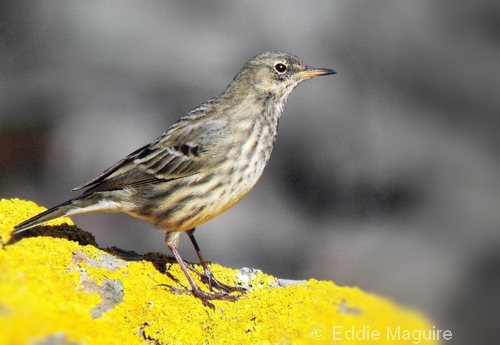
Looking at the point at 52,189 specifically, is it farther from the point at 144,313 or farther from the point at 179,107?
the point at 144,313

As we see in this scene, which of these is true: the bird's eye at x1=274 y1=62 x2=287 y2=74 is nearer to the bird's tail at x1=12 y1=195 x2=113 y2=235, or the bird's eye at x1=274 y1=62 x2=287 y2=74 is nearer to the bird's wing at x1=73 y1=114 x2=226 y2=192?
the bird's wing at x1=73 y1=114 x2=226 y2=192

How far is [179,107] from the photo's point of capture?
7.29m

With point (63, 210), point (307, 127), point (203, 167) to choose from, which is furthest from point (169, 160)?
point (307, 127)

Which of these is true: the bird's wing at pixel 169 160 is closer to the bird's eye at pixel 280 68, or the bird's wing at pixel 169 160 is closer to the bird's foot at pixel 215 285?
the bird's eye at pixel 280 68

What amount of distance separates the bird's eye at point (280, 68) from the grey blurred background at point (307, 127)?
1971mm

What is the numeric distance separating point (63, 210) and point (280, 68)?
2.15 metres

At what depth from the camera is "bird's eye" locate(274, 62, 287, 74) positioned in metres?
4.72

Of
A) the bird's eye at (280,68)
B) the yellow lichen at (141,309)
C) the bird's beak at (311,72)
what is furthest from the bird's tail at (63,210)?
the bird's beak at (311,72)

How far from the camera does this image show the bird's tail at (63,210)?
373 cm

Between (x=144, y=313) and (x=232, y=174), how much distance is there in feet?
4.20

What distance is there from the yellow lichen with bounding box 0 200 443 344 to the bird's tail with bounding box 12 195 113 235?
0.11m

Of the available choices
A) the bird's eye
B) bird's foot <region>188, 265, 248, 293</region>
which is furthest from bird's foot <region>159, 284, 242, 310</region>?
the bird's eye

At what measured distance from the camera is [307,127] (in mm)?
7191

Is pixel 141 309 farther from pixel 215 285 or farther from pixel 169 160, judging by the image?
pixel 169 160
